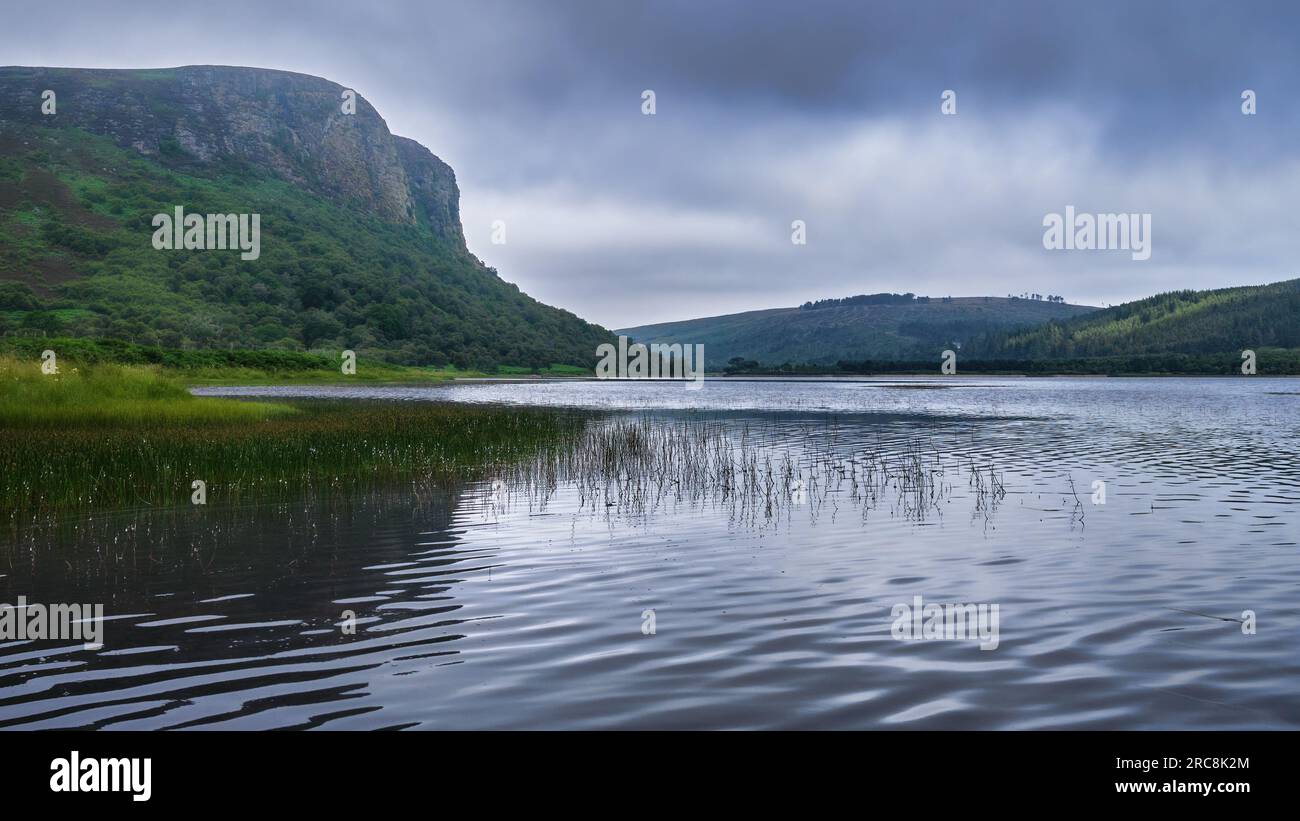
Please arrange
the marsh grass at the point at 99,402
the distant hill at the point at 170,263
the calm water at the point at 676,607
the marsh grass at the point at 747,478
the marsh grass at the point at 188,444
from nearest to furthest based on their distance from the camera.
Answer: the calm water at the point at 676,607, the marsh grass at the point at 747,478, the marsh grass at the point at 188,444, the marsh grass at the point at 99,402, the distant hill at the point at 170,263

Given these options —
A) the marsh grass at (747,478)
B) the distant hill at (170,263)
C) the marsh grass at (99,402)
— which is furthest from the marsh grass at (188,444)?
the distant hill at (170,263)

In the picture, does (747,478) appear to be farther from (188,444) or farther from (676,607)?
(188,444)

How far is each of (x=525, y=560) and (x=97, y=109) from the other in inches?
8863

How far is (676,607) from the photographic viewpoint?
35.6ft

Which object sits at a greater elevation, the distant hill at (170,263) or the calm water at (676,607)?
the distant hill at (170,263)

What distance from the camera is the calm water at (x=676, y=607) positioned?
7.35 metres

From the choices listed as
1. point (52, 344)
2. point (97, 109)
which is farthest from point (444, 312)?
point (52, 344)

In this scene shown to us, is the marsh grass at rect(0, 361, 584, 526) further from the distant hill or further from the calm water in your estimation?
the distant hill

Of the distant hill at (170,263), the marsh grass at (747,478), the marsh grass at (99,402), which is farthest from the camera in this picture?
the distant hill at (170,263)

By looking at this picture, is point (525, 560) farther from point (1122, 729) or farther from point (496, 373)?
point (496, 373)

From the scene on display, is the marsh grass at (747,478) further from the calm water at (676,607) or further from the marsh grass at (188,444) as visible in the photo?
the marsh grass at (188,444)

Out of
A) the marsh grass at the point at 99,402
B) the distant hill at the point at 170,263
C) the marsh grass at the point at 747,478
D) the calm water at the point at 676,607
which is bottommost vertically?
the calm water at the point at 676,607

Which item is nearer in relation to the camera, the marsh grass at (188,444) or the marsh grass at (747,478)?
the marsh grass at (747,478)

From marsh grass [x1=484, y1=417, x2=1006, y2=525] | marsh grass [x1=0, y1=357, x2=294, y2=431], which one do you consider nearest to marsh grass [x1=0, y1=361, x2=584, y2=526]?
marsh grass [x1=0, y1=357, x2=294, y2=431]
